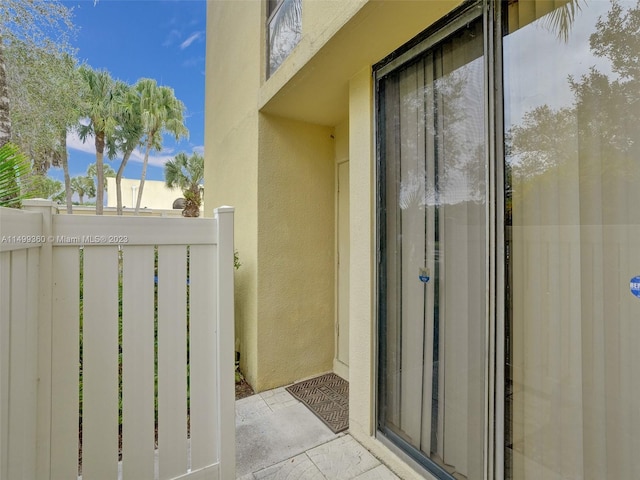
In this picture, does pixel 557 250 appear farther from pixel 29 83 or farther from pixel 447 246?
pixel 29 83

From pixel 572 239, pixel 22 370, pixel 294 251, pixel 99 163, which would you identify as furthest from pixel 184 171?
pixel 572 239

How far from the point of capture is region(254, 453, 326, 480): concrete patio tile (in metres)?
2.21

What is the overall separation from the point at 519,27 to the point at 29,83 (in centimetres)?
685

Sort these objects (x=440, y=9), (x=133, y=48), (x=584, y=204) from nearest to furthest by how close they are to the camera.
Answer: (x=584, y=204), (x=440, y=9), (x=133, y=48)

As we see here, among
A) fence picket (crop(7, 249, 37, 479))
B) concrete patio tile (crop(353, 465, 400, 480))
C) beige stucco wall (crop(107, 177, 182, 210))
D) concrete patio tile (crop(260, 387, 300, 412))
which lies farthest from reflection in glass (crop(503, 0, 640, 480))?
beige stucco wall (crop(107, 177, 182, 210))

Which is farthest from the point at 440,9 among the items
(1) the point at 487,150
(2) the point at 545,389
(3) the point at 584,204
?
(2) the point at 545,389

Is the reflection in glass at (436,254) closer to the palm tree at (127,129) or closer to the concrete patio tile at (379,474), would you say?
the concrete patio tile at (379,474)

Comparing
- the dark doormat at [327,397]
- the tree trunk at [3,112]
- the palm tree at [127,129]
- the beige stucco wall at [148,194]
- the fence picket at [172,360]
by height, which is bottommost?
the dark doormat at [327,397]

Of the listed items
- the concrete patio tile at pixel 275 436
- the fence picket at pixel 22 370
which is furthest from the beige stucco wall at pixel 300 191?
the fence picket at pixel 22 370

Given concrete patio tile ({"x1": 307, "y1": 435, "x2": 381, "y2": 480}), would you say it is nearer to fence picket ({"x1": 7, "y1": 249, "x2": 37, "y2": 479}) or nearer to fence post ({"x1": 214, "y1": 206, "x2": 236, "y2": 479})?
fence post ({"x1": 214, "y1": 206, "x2": 236, "y2": 479})

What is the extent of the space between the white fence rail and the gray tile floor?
0.48m

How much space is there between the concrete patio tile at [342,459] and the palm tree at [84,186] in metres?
32.4

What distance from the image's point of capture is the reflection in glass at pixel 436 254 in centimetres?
182

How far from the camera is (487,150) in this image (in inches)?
68.7
